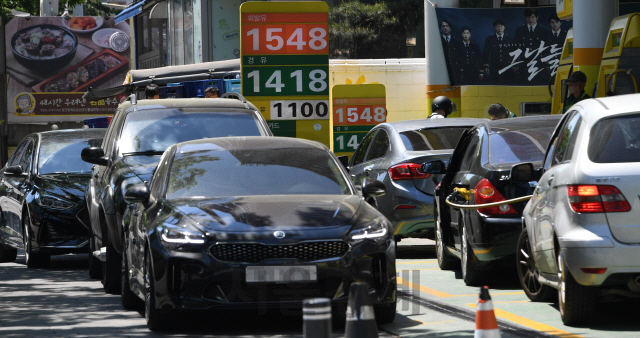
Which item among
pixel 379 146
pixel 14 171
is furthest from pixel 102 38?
pixel 379 146

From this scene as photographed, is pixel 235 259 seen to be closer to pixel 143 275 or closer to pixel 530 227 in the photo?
pixel 143 275

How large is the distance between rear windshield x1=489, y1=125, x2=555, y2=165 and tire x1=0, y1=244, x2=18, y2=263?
24.4ft

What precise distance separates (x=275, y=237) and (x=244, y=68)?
858 cm

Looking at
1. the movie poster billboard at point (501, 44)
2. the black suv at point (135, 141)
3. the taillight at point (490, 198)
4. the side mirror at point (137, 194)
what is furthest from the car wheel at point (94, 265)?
the movie poster billboard at point (501, 44)

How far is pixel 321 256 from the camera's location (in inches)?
282

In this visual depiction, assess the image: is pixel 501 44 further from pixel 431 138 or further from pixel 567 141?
pixel 567 141

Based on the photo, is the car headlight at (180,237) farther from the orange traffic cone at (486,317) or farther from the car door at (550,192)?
the orange traffic cone at (486,317)

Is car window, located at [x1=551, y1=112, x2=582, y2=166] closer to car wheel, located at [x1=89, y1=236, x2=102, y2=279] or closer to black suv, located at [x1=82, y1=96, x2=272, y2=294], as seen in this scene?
black suv, located at [x1=82, y1=96, x2=272, y2=294]

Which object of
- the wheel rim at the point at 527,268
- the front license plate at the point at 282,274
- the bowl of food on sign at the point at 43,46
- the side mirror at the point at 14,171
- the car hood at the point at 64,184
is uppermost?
the bowl of food on sign at the point at 43,46

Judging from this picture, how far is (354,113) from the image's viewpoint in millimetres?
18562

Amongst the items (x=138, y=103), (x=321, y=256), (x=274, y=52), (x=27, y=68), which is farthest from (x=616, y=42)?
(x=27, y=68)

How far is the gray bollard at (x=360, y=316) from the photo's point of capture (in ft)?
16.3

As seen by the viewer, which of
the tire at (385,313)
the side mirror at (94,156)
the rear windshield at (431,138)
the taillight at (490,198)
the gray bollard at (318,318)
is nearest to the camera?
the gray bollard at (318,318)

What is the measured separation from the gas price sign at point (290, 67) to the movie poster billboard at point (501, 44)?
5.97 metres
